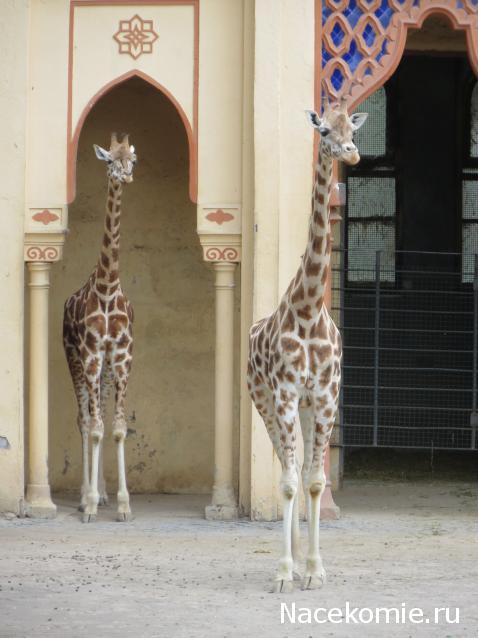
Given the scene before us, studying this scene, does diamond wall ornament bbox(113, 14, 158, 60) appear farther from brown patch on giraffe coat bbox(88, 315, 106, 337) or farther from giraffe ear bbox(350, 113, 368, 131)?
giraffe ear bbox(350, 113, 368, 131)

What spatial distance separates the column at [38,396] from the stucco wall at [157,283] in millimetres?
1303

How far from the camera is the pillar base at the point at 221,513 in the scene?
36.3 ft

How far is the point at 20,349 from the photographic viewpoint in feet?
36.1

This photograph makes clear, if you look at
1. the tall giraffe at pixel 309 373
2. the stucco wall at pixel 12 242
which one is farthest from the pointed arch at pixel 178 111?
the tall giraffe at pixel 309 373

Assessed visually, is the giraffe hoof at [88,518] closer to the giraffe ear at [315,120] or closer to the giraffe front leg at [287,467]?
the giraffe front leg at [287,467]

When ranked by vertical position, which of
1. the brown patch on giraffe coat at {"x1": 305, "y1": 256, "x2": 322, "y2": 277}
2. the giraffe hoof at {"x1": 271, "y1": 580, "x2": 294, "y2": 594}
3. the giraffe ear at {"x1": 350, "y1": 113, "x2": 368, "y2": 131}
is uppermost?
the giraffe ear at {"x1": 350, "y1": 113, "x2": 368, "y2": 131}

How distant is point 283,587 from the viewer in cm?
823

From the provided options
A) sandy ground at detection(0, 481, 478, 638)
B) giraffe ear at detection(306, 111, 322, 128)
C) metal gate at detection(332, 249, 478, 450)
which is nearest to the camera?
sandy ground at detection(0, 481, 478, 638)

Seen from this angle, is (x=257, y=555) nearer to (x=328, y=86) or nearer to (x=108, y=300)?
(x=108, y=300)

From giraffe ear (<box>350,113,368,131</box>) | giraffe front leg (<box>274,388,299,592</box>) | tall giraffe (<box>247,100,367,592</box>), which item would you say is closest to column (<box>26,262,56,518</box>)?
tall giraffe (<box>247,100,367,592</box>)

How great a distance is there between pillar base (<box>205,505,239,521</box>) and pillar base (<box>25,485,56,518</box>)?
1.16m

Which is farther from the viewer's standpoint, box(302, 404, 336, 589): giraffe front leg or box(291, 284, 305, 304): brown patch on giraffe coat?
box(291, 284, 305, 304): brown patch on giraffe coat

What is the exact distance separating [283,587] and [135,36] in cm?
472

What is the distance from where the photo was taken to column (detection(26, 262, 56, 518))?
1113cm
